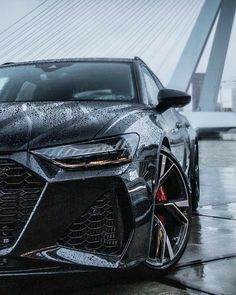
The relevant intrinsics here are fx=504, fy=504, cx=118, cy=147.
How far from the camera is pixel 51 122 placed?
2539 mm

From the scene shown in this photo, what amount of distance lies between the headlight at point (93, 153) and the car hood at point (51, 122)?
0.04m

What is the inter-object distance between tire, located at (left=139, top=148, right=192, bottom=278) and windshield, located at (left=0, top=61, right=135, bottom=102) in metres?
0.61

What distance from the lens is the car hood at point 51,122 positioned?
2329 millimetres

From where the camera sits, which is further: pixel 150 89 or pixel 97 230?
pixel 150 89

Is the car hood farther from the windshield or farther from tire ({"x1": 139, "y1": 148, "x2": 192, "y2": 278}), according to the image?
the windshield

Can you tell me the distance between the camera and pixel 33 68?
13.3 feet

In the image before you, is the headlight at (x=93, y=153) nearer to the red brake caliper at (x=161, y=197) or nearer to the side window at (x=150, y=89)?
the red brake caliper at (x=161, y=197)

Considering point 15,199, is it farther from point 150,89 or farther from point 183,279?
point 150,89

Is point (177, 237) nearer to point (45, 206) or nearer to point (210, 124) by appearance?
point (45, 206)

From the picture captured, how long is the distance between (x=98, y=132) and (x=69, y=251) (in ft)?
1.92

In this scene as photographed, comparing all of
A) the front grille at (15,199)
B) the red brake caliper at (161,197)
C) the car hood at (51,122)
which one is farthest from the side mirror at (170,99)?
the front grille at (15,199)

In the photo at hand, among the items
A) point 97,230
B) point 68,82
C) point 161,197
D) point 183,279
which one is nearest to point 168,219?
point 161,197

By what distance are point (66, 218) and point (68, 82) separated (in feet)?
5.65

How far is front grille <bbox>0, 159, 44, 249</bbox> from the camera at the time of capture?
217 centimetres
